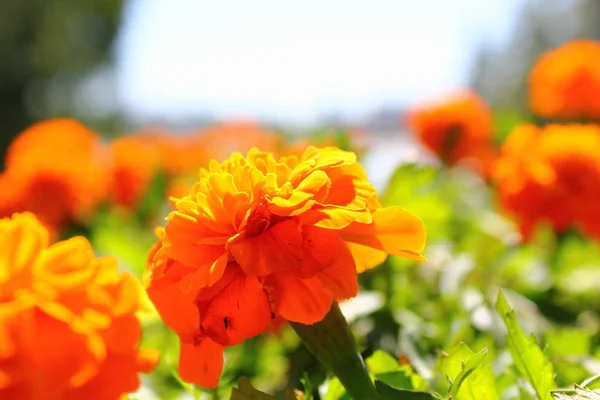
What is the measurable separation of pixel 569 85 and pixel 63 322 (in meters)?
1.06

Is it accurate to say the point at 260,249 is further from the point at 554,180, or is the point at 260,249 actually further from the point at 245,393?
the point at 554,180

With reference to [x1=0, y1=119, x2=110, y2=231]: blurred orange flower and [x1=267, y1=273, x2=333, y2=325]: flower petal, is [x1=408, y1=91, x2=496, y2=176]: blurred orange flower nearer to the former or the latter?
[x1=0, y1=119, x2=110, y2=231]: blurred orange flower

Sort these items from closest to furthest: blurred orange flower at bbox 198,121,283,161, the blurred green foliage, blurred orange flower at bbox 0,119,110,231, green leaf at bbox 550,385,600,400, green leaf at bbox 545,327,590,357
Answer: green leaf at bbox 550,385,600,400 → green leaf at bbox 545,327,590,357 → blurred orange flower at bbox 0,119,110,231 → blurred orange flower at bbox 198,121,283,161 → the blurred green foliage


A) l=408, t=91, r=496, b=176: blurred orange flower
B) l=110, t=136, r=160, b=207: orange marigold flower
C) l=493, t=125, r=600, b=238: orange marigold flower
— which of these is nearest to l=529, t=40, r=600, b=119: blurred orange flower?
l=408, t=91, r=496, b=176: blurred orange flower

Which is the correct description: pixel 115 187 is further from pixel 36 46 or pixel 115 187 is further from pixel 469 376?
pixel 36 46

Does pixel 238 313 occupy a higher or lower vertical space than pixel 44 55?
higher

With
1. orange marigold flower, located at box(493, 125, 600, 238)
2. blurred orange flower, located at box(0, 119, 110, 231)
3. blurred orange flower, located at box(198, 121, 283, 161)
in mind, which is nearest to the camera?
orange marigold flower, located at box(493, 125, 600, 238)

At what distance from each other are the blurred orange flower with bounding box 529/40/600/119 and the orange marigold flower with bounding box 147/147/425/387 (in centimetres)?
92

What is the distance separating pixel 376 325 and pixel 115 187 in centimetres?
79

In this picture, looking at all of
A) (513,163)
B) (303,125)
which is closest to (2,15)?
(303,125)

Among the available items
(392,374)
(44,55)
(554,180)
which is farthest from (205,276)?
(44,55)

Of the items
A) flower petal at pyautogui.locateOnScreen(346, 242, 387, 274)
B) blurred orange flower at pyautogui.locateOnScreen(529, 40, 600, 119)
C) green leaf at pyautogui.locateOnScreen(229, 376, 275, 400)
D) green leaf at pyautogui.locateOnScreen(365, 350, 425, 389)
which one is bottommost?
blurred orange flower at pyautogui.locateOnScreen(529, 40, 600, 119)

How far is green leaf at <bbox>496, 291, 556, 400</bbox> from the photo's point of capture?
379mm

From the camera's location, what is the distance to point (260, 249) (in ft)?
1.14
